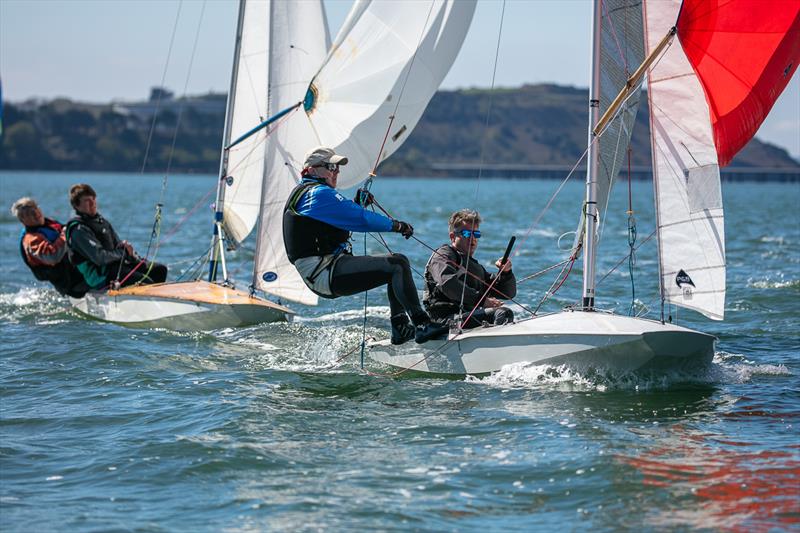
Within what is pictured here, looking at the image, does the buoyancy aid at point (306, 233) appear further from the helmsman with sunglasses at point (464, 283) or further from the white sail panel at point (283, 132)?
the white sail panel at point (283, 132)

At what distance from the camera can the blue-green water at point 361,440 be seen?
5.56 meters

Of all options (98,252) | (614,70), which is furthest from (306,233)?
(98,252)

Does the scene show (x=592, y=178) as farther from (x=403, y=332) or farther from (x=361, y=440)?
(x=361, y=440)

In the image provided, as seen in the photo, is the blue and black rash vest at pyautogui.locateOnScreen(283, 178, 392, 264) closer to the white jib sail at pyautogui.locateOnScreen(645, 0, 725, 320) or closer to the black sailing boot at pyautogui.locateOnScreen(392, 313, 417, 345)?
the black sailing boot at pyautogui.locateOnScreen(392, 313, 417, 345)

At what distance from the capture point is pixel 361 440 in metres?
6.83

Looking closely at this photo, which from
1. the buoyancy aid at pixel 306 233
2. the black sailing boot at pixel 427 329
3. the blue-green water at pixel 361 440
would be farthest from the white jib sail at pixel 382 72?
the black sailing boot at pixel 427 329

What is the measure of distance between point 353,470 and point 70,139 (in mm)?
167105

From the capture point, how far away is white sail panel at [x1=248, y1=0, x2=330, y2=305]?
12164 millimetres

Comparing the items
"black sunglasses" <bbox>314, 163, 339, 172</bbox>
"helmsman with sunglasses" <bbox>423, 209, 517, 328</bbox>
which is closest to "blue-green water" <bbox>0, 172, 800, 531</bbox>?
"helmsman with sunglasses" <bbox>423, 209, 517, 328</bbox>

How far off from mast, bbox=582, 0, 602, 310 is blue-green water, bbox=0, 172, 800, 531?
0.72m

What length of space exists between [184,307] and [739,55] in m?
6.21

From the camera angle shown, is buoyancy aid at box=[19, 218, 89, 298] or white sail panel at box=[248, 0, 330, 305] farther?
white sail panel at box=[248, 0, 330, 305]

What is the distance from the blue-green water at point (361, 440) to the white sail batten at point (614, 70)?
1.61 metres

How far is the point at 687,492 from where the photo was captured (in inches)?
225
